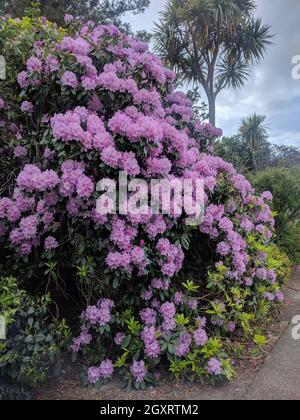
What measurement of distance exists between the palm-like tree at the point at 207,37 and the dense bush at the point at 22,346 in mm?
9707

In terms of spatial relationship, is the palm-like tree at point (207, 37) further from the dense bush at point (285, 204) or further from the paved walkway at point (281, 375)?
the paved walkway at point (281, 375)

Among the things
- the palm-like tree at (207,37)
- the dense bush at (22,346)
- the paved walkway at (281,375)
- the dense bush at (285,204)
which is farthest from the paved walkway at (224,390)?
the palm-like tree at (207,37)

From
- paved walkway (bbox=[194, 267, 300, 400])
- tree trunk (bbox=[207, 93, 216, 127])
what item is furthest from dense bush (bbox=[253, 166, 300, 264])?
tree trunk (bbox=[207, 93, 216, 127])

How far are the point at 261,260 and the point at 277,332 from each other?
65 centimetres

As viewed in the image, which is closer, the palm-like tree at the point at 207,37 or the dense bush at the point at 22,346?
the dense bush at the point at 22,346

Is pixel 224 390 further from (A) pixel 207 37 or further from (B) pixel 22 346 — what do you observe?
(A) pixel 207 37

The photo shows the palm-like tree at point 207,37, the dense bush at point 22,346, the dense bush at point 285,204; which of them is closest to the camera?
the dense bush at point 22,346

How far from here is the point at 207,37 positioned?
1170 centimetres

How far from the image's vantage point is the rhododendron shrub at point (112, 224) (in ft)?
7.73

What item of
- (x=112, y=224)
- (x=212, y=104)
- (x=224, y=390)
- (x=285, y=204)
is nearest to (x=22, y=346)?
(x=112, y=224)

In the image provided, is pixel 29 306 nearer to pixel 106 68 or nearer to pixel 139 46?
pixel 106 68

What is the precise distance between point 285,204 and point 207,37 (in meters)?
8.00
